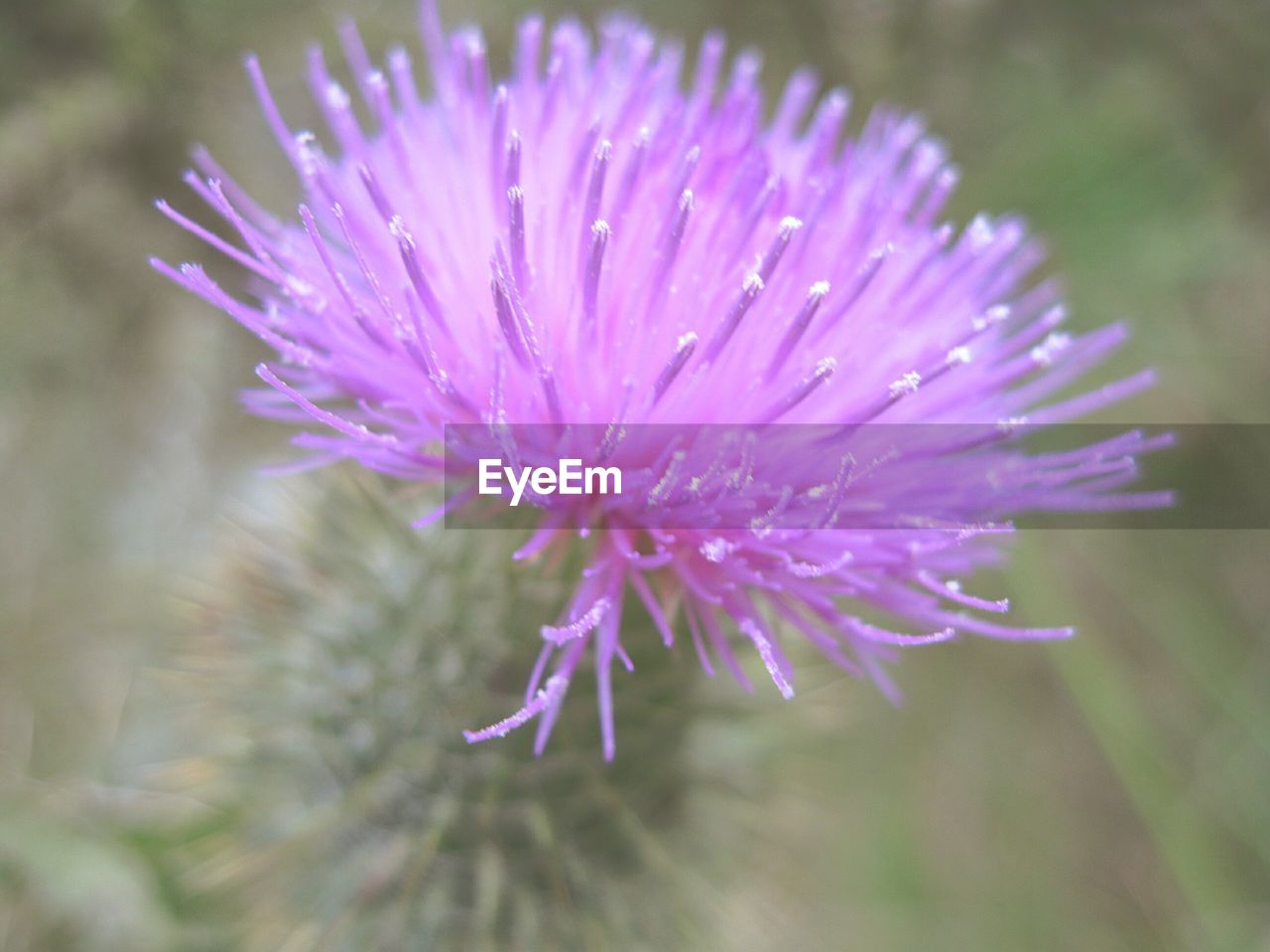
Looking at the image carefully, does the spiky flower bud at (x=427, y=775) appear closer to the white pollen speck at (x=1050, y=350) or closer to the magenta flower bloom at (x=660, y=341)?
the magenta flower bloom at (x=660, y=341)

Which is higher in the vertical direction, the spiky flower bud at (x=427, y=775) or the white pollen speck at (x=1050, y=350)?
the white pollen speck at (x=1050, y=350)

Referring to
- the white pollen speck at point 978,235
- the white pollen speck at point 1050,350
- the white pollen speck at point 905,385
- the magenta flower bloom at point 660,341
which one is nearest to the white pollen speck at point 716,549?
the magenta flower bloom at point 660,341

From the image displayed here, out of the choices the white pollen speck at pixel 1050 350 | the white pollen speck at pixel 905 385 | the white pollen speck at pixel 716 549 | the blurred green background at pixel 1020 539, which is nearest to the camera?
the white pollen speck at pixel 716 549

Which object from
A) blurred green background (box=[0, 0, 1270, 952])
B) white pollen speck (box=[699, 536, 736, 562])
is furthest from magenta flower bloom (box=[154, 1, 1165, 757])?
blurred green background (box=[0, 0, 1270, 952])

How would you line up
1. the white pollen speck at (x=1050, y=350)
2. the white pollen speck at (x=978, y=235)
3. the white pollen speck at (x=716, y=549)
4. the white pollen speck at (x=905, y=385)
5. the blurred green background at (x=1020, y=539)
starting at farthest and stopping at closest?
the blurred green background at (x=1020, y=539) → the white pollen speck at (x=978, y=235) → the white pollen speck at (x=1050, y=350) → the white pollen speck at (x=905, y=385) → the white pollen speck at (x=716, y=549)

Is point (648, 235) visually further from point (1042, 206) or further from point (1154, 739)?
point (1154, 739)

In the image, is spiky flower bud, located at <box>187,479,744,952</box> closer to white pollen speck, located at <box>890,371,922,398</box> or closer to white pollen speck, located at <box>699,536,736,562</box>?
white pollen speck, located at <box>699,536,736,562</box>

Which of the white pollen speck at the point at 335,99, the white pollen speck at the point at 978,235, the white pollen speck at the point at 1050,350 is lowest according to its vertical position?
the white pollen speck at the point at 1050,350
